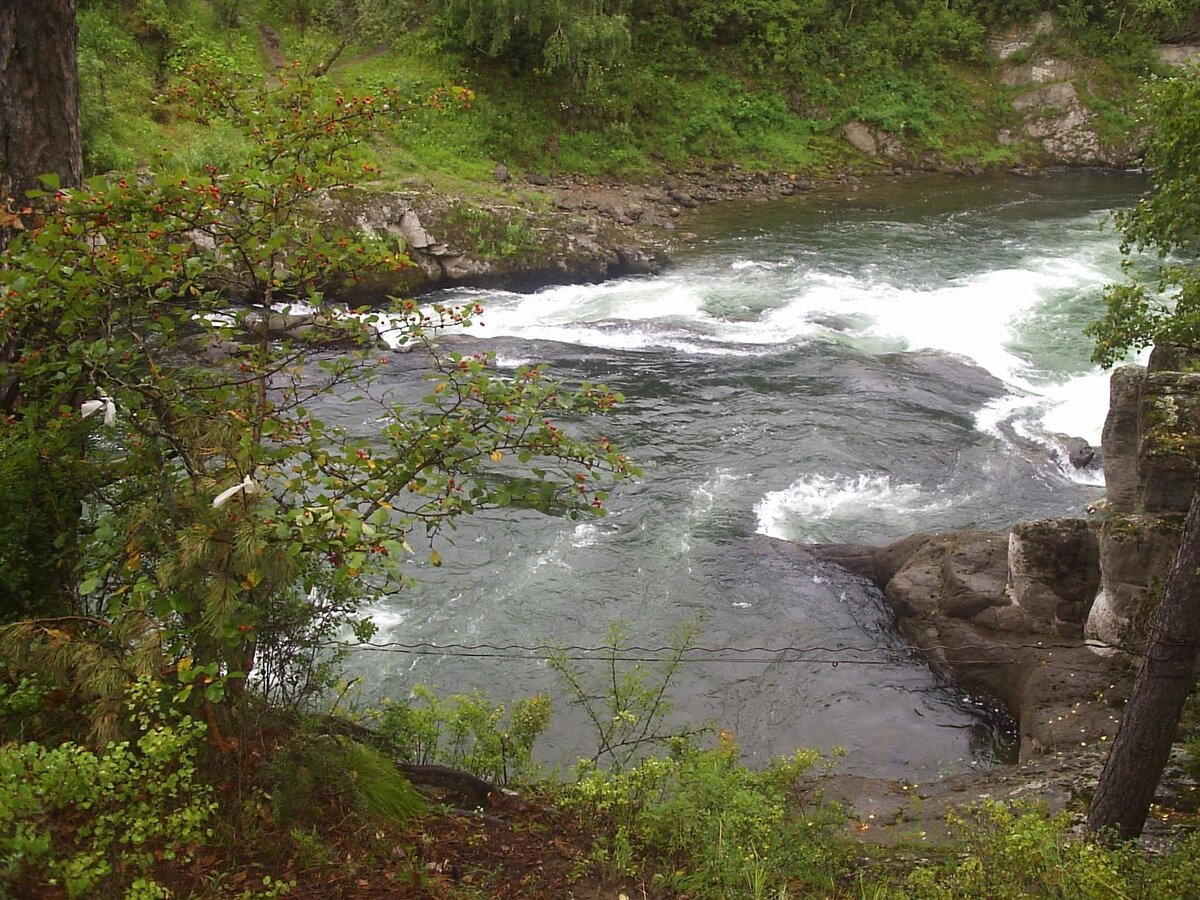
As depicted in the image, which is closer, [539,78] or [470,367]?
[470,367]

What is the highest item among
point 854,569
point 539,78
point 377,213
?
point 539,78

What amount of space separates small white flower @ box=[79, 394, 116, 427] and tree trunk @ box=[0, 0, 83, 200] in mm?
1478

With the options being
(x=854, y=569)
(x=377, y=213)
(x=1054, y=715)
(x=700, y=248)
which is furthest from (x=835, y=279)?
(x=1054, y=715)

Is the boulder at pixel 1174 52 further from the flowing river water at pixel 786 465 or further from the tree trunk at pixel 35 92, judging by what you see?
the tree trunk at pixel 35 92

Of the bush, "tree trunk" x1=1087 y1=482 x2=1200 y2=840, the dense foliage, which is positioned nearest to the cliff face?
the dense foliage

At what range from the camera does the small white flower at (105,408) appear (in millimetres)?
5043

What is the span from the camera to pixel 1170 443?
34.7ft

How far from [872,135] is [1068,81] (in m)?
8.88

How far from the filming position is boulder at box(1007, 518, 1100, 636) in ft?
37.4

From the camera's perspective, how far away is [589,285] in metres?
24.4

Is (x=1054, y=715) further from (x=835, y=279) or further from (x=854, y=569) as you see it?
(x=835, y=279)

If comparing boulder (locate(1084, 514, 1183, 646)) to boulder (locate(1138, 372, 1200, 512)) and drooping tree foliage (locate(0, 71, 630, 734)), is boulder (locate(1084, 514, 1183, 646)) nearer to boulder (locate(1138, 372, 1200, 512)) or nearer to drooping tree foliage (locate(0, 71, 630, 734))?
boulder (locate(1138, 372, 1200, 512))

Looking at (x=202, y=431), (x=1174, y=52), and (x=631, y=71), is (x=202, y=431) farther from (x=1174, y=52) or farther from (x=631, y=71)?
(x=1174, y=52)

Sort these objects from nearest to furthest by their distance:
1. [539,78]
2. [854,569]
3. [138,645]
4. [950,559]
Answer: [138,645], [950,559], [854,569], [539,78]
